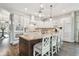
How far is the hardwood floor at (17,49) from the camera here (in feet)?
8.14

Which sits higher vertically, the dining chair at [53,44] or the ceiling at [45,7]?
the ceiling at [45,7]

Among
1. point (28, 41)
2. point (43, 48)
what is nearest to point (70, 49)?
point (43, 48)

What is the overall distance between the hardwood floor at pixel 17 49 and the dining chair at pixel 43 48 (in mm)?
285

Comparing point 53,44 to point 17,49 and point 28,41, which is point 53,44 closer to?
point 28,41

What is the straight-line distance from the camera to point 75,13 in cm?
247

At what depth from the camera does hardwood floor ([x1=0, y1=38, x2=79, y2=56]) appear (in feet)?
8.14

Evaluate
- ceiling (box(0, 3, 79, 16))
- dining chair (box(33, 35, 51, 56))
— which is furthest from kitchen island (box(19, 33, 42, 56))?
ceiling (box(0, 3, 79, 16))

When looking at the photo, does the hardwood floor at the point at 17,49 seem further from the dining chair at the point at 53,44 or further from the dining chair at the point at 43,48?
the dining chair at the point at 43,48

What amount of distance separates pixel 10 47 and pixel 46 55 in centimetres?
78

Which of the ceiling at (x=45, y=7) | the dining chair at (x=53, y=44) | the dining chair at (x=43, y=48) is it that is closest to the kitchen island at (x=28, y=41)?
the dining chair at (x=43, y=48)

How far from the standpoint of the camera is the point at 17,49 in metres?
2.49

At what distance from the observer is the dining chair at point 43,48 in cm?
254

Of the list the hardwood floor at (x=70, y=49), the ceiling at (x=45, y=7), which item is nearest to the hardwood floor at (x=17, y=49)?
the hardwood floor at (x=70, y=49)

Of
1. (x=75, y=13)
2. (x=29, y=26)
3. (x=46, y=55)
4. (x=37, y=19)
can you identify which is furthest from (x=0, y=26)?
(x=75, y=13)
